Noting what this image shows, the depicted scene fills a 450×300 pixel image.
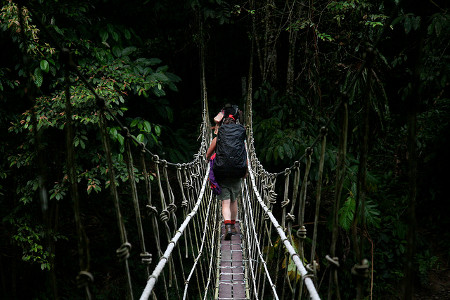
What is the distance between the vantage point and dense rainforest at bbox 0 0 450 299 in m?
1.94

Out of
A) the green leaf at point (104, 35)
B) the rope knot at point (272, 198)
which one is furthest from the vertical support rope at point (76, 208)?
the green leaf at point (104, 35)

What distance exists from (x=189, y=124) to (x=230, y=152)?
2421mm

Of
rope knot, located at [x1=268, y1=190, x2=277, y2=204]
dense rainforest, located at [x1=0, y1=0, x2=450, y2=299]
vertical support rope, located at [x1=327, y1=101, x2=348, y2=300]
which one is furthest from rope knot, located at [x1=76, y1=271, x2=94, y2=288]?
rope knot, located at [x1=268, y1=190, x2=277, y2=204]

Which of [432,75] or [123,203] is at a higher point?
[432,75]

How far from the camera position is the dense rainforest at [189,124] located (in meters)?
1.94

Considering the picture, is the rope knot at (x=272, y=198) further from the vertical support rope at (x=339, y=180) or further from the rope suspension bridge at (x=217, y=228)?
the vertical support rope at (x=339, y=180)

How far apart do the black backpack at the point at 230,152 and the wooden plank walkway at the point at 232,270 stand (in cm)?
45

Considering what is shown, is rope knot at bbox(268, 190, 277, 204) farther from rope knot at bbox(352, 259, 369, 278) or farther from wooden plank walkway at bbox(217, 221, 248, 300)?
rope knot at bbox(352, 259, 369, 278)

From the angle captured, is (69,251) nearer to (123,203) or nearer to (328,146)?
(123,203)

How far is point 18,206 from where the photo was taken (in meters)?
2.23

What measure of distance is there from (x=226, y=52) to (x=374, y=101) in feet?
12.8

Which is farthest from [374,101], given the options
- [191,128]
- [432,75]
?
[191,128]

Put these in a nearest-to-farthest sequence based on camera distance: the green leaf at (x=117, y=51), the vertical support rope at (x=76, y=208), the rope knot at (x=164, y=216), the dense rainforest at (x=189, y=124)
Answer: the vertical support rope at (x=76, y=208), the rope knot at (x=164, y=216), the dense rainforest at (x=189, y=124), the green leaf at (x=117, y=51)

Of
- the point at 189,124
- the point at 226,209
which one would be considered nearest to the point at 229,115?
the point at 226,209
